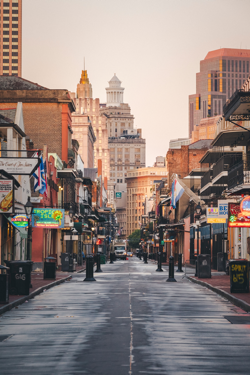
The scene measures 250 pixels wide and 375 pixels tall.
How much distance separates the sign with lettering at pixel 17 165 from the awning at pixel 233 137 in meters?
21.5

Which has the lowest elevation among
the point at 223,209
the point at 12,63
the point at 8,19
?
the point at 223,209

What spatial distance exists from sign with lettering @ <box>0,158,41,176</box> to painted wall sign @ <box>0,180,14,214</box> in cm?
455

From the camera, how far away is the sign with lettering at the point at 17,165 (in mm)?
25188

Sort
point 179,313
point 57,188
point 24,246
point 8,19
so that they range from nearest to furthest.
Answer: point 179,313
point 24,246
point 57,188
point 8,19

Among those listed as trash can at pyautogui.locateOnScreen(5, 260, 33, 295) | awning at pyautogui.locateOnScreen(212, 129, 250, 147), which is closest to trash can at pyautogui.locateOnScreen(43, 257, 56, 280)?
trash can at pyautogui.locateOnScreen(5, 260, 33, 295)

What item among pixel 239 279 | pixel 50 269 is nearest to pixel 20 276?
pixel 239 279

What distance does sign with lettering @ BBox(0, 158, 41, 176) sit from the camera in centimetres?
2519

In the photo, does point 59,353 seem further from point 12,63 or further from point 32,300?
point 12,63

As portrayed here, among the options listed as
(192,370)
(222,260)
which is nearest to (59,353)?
(192,370)

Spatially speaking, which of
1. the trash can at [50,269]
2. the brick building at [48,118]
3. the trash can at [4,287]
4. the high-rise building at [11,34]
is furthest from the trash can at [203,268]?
the high-rise building at [11,34]

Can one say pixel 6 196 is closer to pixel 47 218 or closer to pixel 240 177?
pixel 47 218

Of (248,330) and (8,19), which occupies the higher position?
(8,19)

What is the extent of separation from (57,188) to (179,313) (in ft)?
145

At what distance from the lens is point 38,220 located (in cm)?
4381
